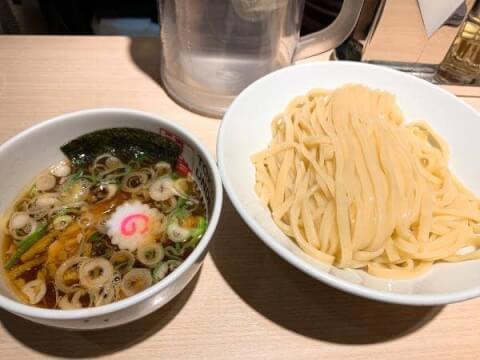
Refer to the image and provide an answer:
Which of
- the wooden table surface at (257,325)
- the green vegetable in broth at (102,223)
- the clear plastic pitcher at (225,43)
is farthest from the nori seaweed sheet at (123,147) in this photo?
the clear plastic pitcher at (225,43)

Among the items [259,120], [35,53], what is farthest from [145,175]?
[35,53]

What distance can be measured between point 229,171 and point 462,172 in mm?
481

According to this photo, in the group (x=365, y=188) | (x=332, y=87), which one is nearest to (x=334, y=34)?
(x=332, y=87)

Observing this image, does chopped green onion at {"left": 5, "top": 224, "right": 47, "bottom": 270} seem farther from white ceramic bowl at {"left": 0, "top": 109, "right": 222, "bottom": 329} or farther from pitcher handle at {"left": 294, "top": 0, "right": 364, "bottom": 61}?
pitcher handle at {"left": 294, "top": 0, "right": 364, "bottom": 61}

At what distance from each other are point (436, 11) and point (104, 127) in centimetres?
82

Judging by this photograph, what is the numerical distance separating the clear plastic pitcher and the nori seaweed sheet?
0.95 feet

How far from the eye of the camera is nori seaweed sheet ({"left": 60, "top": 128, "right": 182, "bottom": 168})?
25.9 inches

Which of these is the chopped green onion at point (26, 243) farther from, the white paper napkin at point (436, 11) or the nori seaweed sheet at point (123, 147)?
the white paper napkin at point (436, 11)

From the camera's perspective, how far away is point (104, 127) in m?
0.66

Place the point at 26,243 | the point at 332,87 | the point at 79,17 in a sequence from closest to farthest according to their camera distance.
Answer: the point at 26,243 → the point at 332,87 → the point at 79,17

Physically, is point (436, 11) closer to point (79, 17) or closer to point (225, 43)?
point (225, 43)

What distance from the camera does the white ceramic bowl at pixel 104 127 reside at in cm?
48

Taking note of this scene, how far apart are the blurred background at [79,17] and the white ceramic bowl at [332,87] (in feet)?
3.93

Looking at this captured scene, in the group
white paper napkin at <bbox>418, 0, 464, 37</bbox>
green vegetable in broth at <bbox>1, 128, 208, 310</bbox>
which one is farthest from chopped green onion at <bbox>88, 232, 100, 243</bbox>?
white paper napkin at <bbox>418, 0, 464, 37</bbox>
